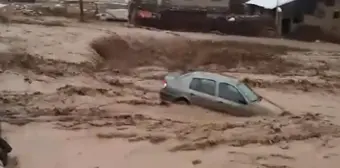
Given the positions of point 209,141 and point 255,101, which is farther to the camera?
point 255,101

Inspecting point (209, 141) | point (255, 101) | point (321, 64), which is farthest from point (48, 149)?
point (321, 64)

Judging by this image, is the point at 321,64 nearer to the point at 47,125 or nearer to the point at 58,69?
the point at 58,69

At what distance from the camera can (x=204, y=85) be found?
14.0 meters

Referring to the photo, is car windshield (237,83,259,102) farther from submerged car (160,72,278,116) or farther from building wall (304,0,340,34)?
building wall (304,0,340,34)

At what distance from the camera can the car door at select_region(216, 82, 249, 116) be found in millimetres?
13414

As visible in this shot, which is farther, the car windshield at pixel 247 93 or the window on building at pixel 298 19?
the window on building at pixel 298 19

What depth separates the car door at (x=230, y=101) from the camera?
13.4m

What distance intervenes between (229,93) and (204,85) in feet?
2.45

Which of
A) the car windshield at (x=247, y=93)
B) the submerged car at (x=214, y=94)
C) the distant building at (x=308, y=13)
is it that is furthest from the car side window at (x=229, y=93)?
the distant building at (x=308, y=13)

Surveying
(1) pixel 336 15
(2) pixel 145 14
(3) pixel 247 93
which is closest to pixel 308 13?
(1) pixel 336 15

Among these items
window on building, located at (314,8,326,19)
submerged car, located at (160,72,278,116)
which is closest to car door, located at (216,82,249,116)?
submerged car, located at (160,72,278,116)

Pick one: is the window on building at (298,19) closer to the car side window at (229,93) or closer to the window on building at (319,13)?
the window on building at (319,13)

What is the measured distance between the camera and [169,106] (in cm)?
1418

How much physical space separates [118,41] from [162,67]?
2713mm
